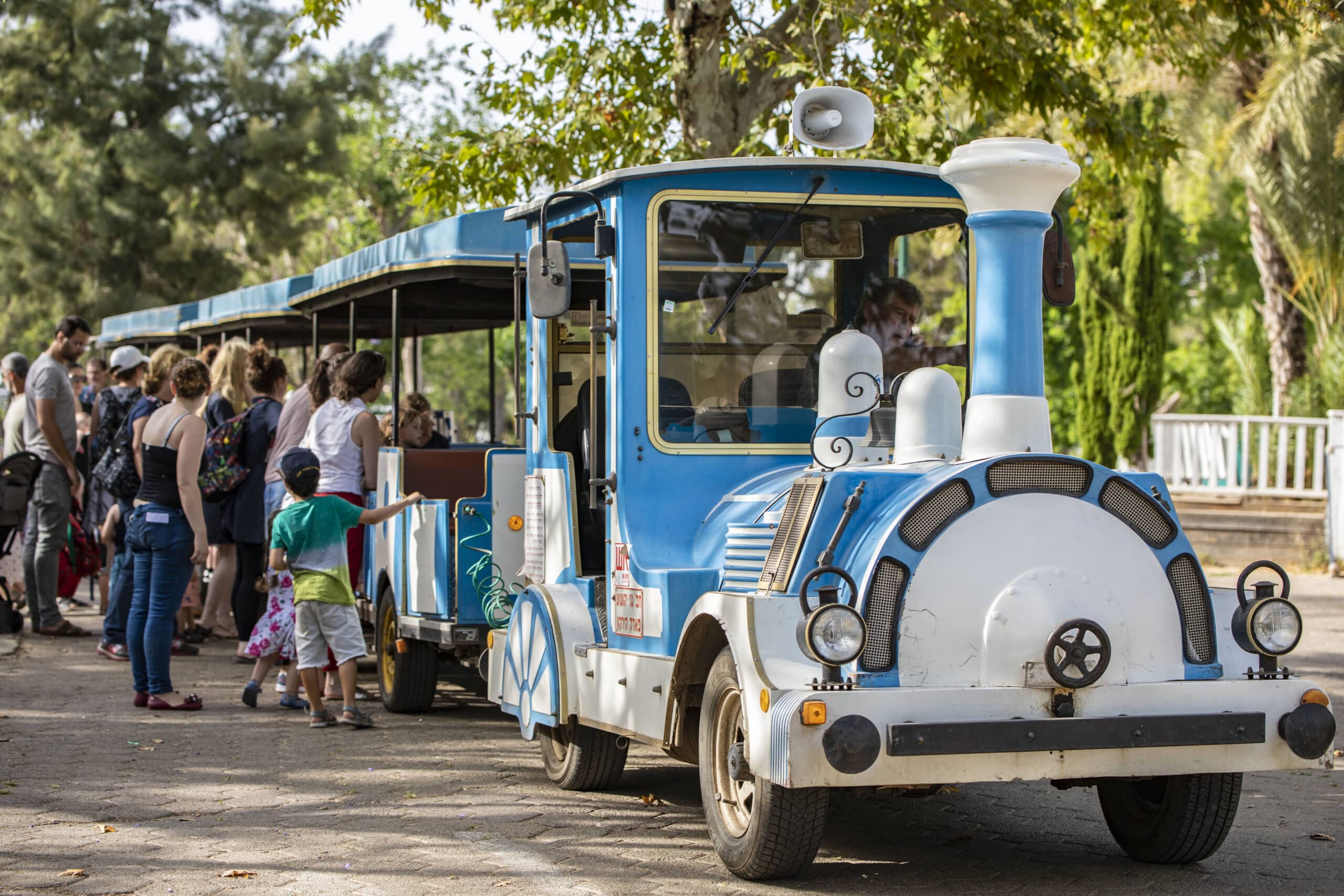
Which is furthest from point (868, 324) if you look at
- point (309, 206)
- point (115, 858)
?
point (309, 206)

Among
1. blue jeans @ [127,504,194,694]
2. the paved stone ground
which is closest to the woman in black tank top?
blue jeans @ [127,504,194,694]

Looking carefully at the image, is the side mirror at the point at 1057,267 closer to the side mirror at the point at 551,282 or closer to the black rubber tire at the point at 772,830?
the side mirror at the point at 551,282

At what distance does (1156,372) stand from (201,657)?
1605 cm

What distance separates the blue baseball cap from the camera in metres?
8.00

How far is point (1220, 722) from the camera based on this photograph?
480 cm

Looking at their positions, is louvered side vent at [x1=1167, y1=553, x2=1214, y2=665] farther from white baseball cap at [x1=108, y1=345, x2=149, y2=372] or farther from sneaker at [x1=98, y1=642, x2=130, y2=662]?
white baseball cap at [x1=108, y1=345, x2=149, y2=372]

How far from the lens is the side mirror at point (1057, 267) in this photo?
237 inches

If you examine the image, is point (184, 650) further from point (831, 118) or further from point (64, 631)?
point (831, 118)

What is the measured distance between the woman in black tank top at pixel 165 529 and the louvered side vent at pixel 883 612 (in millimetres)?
4860

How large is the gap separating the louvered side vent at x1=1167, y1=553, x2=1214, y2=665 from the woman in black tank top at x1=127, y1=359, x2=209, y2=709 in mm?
5353

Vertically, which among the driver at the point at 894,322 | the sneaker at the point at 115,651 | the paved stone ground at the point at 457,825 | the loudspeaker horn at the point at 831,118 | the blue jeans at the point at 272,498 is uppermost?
the loudspeaker horn at the point at 831,118

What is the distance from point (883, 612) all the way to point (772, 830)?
0.77 m

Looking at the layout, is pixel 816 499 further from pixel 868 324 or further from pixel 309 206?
pixel 309 206

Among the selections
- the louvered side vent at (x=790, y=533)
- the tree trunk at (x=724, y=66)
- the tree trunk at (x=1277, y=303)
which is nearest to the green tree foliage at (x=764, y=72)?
the tree trunk at (x=724, y=66)
